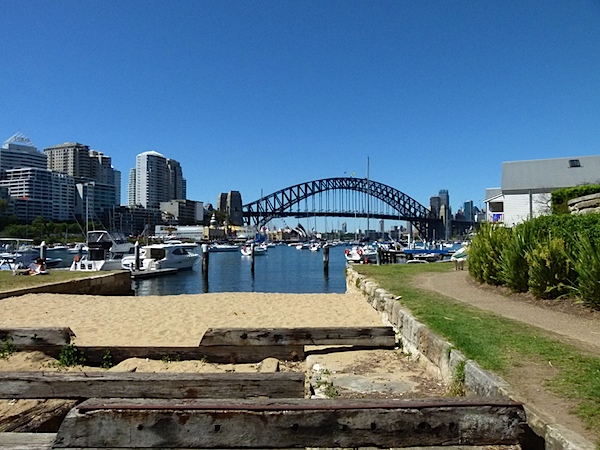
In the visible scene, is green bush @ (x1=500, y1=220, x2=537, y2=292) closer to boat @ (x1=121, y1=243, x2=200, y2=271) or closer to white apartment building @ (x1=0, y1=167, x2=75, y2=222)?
boat @ (x1=121, y1=243, x2=200, y2=271)

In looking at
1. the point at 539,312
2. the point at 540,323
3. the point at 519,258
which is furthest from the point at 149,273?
the point at 540,323

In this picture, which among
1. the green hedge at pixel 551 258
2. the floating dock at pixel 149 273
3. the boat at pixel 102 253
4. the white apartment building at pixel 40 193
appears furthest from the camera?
the white apartment building at pixel 40 193

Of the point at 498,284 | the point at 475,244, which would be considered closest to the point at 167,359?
the point at 498,284

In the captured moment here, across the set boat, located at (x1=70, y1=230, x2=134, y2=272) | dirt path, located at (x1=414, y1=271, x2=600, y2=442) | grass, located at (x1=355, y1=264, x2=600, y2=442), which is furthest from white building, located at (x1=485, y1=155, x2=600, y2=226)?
boat, located at (x1=70, y1=230, x2=134, y2=272)

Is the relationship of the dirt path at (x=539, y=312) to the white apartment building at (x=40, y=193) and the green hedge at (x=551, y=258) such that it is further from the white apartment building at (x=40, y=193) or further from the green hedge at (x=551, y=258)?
the white apartment building at (x=40, y=193)

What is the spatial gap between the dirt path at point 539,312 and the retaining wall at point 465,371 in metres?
1.56

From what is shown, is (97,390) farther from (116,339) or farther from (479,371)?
(116,339)

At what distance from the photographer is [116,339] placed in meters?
8.15

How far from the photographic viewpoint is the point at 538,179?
105ft

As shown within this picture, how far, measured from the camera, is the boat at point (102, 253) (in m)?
32.6

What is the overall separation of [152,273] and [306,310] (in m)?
27.1

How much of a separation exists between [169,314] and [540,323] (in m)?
7.73

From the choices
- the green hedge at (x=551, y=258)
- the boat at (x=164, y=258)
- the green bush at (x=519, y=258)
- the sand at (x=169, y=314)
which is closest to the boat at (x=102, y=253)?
the boat at (x=164, y=258)

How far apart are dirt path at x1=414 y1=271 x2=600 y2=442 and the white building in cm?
2126
